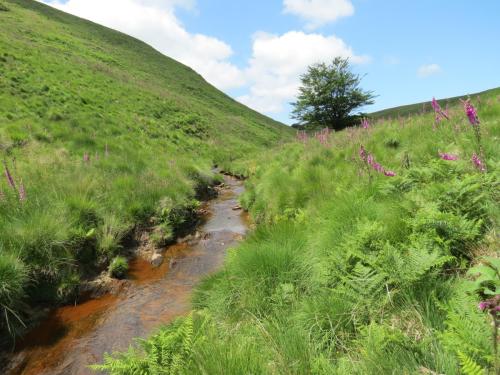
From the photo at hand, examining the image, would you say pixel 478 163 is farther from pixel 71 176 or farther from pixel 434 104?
pixel 71 176

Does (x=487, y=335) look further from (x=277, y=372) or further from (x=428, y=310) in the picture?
(x=277, y=372)

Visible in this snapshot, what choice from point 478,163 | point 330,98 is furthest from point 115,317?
point 330,98

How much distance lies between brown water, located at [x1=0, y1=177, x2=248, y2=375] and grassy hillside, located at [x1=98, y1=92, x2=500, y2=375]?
3.03 ft

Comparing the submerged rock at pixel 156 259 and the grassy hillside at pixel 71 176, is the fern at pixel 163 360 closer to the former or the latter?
the grassy hillside at pixel 71 176

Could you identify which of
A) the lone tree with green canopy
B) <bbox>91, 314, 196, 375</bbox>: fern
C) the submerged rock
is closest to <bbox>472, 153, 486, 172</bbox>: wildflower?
<bbox>91, 314, 196, 375</bbox>: fern

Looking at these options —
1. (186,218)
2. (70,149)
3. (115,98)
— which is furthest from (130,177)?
(115,98)

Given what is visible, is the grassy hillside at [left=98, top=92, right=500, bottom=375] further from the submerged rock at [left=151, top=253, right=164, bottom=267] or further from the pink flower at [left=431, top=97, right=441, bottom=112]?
the submerged rock at [left=151, top=253, right=164, bottom=267]

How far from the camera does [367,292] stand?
300cm

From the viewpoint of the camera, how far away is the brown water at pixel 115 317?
4.44 metres

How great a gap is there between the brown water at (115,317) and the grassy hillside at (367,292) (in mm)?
923

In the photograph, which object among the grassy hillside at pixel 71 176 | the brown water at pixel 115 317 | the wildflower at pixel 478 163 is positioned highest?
the wildflower at pixel 478 163

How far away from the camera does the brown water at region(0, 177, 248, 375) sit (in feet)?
14.6

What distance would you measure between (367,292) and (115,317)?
4144 mm

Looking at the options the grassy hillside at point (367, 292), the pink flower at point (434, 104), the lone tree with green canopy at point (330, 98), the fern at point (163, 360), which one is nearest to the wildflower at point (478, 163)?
the grassy hillside at point (367, 292)
